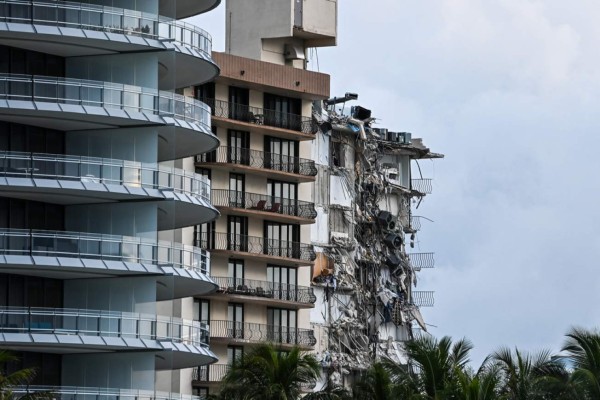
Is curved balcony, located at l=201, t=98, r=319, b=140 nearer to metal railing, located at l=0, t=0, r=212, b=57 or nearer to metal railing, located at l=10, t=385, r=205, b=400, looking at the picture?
metal railing, located at l=0, t=0, r=212, b=57

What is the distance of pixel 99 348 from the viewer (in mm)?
92562

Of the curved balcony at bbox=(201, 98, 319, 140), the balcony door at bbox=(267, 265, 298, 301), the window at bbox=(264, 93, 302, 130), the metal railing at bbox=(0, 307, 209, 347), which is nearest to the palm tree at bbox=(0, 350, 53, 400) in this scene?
the metal railing at bbox=(0, 307, 209, 347)

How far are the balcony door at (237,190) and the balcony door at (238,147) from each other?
0.93 metres

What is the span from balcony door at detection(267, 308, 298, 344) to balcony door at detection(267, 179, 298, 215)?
5.85m

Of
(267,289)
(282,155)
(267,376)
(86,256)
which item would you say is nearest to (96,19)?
(86,256)

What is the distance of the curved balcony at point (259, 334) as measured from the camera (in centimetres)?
12694

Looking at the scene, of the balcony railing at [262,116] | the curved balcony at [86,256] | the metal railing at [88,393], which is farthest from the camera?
the balcony railing at [262,116]

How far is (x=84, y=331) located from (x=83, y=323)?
1.14 ft

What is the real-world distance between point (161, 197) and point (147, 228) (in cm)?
171

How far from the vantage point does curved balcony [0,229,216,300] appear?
301 feet

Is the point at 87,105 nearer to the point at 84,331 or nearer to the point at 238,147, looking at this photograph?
the point at 84,331

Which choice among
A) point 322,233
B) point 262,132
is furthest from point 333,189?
point 262,132

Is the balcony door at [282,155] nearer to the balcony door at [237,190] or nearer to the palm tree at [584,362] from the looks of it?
the balcony door at [237,190]

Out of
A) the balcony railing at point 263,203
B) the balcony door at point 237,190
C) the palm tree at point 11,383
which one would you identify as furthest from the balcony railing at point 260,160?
the palm tree at point 11,383
